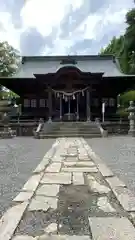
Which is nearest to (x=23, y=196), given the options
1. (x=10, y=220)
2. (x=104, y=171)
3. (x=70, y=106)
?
(x=10, y=220)

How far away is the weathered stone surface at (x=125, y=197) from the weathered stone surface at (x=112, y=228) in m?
0.38

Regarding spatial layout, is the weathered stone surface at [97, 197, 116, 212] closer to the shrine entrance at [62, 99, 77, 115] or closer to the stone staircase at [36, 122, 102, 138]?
the stone staircase at [36, 122, 102, 138]

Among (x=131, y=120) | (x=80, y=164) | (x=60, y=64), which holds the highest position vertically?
(x=60, y=64)

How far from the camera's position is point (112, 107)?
22875 mm

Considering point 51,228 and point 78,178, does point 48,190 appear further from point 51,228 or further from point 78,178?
point 51,228

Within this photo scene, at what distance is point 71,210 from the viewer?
3014 millimetres

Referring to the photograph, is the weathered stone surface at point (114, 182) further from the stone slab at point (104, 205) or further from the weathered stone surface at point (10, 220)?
the weathered stone surface at point (10, 220)

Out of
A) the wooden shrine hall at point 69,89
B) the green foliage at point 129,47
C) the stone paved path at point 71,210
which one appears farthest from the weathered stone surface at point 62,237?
the green foliage at point 129,47

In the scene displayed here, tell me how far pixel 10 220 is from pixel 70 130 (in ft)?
46.9

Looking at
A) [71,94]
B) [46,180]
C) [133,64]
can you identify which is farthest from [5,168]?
[133,64]

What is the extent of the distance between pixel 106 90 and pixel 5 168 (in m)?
17.7

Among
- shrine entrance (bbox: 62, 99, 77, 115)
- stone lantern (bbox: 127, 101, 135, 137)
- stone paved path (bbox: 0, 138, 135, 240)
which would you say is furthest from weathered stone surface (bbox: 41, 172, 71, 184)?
shrine entrance (bbox: 62, 99, 77, 115)

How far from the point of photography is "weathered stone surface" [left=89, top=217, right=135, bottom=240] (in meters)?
2.32

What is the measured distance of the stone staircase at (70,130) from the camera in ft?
53.0
